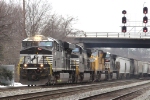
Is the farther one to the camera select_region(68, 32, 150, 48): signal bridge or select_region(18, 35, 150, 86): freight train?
select_region(68, 32, 150, 48): signal bridge

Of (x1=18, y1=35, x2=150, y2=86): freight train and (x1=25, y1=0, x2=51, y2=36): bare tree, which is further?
(x1=25, y1=0, x2=51, y2=36): bare tree

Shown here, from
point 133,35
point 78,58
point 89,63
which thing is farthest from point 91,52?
point 133,35

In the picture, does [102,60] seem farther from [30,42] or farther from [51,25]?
[30,42]

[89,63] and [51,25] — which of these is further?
[51,25]

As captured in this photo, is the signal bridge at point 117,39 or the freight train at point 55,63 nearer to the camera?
the freight train at point 55,63

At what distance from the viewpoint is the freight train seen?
73.6 feet

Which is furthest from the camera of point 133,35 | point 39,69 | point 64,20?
point 64,20

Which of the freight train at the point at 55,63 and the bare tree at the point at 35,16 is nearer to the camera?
the freight train at the point at 55,63

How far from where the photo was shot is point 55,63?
77.9 ft

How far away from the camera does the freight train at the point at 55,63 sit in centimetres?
2244

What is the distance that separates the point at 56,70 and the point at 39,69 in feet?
6.05

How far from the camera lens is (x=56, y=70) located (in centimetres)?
2403

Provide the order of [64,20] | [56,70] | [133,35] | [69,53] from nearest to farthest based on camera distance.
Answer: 1. [56,70]
2. [69,53]
3. [133,35]
4. [64,20]

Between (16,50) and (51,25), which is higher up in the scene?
(51,25)
